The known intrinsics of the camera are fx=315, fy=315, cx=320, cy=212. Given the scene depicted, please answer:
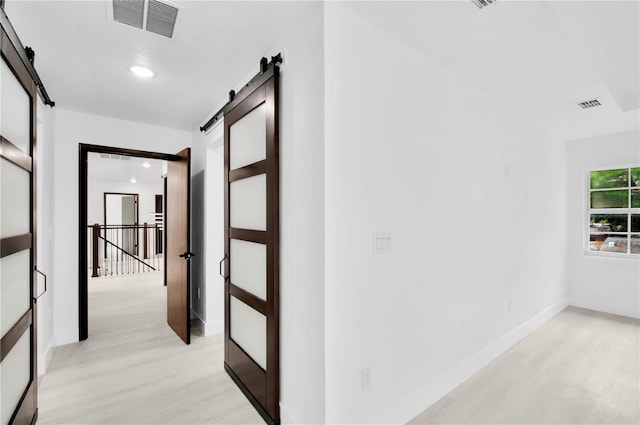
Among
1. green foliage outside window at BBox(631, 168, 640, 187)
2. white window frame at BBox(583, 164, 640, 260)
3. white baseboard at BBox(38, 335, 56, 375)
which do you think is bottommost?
white baseboard at BBox(38, 335, 56, 375)

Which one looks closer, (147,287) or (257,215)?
(257,215)

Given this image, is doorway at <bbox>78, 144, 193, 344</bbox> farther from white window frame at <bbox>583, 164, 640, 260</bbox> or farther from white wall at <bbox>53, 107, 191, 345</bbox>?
white window frame at <bbox>583, 164, 640, 260</bbox>

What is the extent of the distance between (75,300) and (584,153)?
679 centimetres

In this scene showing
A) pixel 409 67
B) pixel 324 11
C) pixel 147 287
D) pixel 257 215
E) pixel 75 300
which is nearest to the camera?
pixel 324 11

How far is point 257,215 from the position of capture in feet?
7.45

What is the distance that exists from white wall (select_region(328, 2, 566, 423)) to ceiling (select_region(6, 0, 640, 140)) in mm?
201

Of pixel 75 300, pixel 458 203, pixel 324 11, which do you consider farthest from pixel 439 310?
pixel 75 300

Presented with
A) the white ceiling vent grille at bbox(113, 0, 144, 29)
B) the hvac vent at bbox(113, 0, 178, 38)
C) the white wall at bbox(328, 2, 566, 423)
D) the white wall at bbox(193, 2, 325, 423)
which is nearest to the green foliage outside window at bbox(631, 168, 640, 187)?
the white wall at bbox(328, 2, 566, 423)

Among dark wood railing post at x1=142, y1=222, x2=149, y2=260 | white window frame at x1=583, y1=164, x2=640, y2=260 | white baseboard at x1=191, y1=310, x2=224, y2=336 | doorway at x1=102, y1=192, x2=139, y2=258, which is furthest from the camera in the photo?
doorway at x1=102, y1=192, x2=139, y2=258

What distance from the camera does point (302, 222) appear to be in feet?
5.95

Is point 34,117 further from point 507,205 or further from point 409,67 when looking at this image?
point 507,205

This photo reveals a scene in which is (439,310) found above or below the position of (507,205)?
below

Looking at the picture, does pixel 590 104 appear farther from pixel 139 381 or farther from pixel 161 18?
pixel 139 381

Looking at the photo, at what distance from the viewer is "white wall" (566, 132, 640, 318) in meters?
4.19
